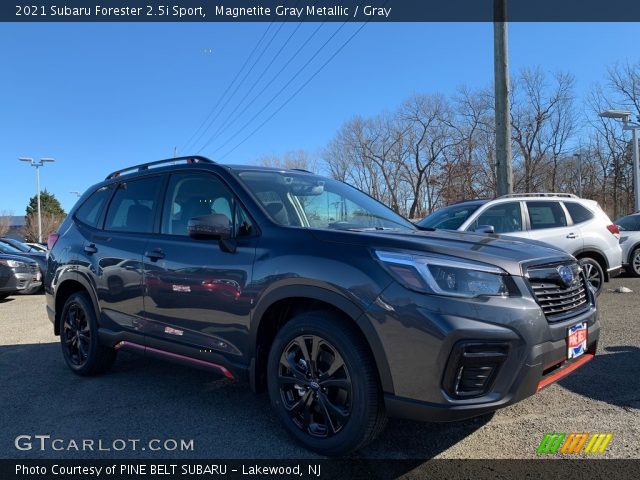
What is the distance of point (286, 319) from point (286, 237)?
563 mm

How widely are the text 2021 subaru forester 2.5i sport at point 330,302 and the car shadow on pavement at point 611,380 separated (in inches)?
35.9

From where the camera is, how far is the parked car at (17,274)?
10.6m

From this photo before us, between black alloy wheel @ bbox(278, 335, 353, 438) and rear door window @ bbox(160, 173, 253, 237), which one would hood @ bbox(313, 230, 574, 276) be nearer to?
black alloy wheel @ bbox(278, 335, 353, 438)

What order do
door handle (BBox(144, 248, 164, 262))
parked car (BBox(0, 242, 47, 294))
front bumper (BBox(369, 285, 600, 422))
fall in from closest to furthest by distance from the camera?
1. front bumper (BBox(369, 285, 600, 422))
2. door handle (BBox(144, 248, 164, 262))
3. parked car (BBox(0, 242, 47, 294))

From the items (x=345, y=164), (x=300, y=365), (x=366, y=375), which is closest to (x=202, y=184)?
(x=300, y=365)

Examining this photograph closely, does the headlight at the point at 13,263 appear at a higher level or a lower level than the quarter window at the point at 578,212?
lower

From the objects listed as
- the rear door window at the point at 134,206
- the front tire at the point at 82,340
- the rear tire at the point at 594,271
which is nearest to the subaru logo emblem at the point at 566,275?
the rear door window at the point at 134,206

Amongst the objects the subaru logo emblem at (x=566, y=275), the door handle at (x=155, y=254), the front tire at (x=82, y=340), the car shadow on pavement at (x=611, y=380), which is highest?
Answer: the door handle at (x=155, y=254)

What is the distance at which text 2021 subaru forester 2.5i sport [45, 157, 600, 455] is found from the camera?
8.30 feet

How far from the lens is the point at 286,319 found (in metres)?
3.27

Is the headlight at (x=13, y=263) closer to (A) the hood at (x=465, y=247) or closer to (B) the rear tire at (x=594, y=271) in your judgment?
(A) the hood at (x=465, y=247)

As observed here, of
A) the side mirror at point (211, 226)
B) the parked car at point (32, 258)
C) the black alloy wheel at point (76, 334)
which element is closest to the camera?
the side mirror at point (211, 226)

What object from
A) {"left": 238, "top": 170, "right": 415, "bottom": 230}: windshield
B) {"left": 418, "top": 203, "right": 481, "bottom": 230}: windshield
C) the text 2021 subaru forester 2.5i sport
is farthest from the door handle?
{"left": 418, "top": 203, "right": 481, "bottom": 230}: windshield

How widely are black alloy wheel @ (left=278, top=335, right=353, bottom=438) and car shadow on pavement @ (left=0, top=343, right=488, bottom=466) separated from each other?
0.74 feet
